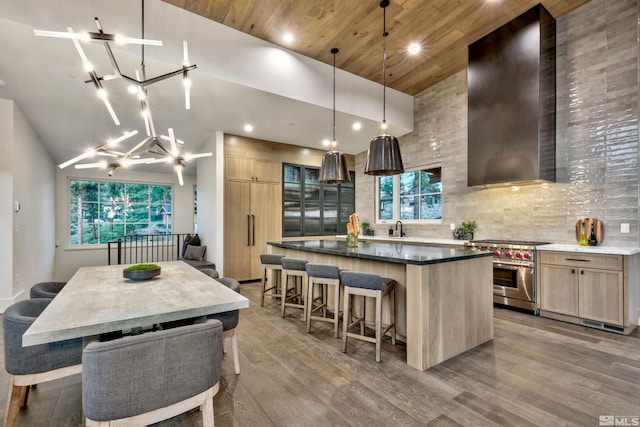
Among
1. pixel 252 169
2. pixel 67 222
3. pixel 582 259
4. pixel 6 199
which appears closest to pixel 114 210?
pixel 67 222

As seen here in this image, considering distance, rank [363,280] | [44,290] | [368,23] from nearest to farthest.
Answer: [44,290], [363,280], [368,23]

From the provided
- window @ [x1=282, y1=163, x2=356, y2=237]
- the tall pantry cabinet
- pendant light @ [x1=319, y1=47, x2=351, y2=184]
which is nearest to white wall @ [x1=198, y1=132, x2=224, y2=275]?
the tall pantry cabinet

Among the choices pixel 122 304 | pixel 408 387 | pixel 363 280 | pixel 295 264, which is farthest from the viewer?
pixel 295 264

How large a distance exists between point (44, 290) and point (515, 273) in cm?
503

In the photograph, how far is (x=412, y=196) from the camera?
614 centimetres

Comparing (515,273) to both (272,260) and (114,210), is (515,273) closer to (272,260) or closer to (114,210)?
(272,260)

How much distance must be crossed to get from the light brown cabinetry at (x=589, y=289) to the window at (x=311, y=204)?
415cm

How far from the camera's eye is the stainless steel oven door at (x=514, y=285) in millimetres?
3830

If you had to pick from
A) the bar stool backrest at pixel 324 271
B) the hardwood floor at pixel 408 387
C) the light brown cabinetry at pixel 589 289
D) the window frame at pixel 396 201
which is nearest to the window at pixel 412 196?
the window frame at pixel 396 201

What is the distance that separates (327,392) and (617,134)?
172 inches

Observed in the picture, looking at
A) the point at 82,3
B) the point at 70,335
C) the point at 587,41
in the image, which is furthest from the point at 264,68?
the point at 587,41

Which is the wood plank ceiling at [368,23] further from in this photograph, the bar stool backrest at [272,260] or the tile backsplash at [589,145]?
the bar stool backrest at [272,260]

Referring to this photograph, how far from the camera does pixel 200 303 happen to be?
1693mm

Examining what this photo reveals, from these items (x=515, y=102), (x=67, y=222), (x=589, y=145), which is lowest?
(x=67, y=222)
